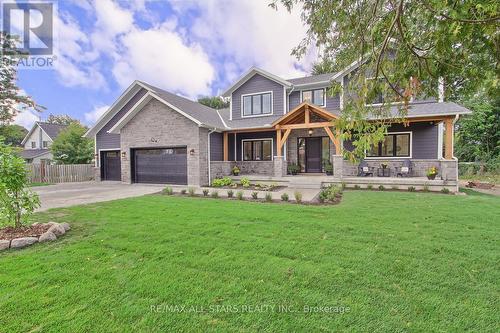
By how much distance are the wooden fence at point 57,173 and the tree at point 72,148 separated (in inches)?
142

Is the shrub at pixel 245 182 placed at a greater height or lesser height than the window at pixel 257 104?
lesser

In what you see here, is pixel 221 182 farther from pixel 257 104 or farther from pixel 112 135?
pixel 112 135

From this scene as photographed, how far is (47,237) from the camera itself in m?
4.90

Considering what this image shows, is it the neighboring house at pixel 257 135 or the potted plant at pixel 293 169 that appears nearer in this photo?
the neighboring house at pixel 257 135

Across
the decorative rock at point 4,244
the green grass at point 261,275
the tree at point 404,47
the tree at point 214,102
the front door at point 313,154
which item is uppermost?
the tree at point 214,102

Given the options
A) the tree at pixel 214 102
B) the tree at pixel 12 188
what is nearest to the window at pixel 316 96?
the tree at pixel 12 188

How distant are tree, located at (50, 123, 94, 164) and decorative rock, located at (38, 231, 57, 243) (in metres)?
19.6

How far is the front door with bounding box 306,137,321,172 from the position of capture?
15375 millimetres

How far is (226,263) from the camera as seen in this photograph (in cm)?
375

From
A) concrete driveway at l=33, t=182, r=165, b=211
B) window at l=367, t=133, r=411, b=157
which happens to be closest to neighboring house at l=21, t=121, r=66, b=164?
concrete driveway at l=33, t=182, r=165, b=211

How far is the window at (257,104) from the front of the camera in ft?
54.4

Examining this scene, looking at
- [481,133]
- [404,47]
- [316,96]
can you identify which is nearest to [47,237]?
[404,47]

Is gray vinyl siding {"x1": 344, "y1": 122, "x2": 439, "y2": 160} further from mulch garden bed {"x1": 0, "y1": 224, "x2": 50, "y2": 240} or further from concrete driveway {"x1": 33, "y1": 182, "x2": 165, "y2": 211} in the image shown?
mulch garden bed {"x1": 0, "y1": 224, "x2": 50, "y2": 240}

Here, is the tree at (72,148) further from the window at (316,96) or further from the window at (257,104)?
the window at (316,96)
